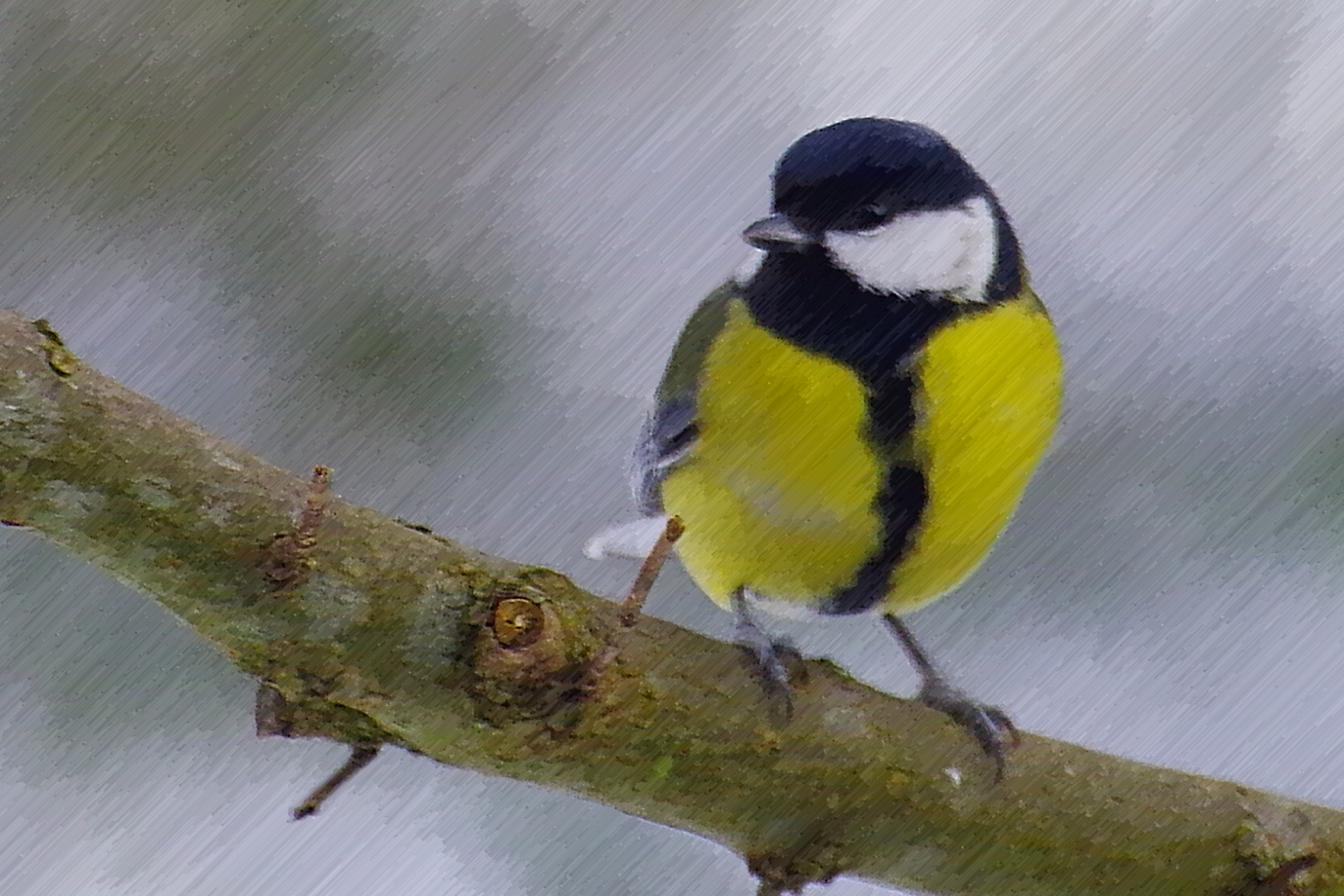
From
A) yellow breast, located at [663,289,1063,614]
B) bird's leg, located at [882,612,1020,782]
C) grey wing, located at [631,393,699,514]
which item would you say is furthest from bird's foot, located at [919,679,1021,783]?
grey wing, located at [631,393,699,514]

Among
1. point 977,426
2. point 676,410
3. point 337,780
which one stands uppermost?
point 977,426

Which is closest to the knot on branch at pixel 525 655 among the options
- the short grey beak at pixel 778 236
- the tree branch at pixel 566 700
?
the tree branch at pixel 566 700

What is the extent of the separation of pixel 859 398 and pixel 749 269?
0.15 metres

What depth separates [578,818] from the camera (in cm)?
90

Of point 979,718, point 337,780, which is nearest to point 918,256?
point 979,718

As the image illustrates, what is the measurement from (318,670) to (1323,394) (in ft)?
2.39

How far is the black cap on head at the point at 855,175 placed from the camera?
744 millimetres

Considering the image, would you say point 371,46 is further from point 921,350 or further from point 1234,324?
point 1234,324

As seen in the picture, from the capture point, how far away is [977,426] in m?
0.71

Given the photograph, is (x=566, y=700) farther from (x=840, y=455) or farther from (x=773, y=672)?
(x=840, y=455)

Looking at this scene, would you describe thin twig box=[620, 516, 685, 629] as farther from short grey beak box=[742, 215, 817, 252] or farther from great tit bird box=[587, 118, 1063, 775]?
short grey beak box=[742, 215, 817, 252]

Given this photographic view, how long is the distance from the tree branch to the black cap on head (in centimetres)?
27

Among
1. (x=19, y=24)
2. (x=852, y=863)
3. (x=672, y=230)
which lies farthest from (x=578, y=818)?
(x=19, y=24)

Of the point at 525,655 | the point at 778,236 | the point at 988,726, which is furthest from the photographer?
the point at 778,236
